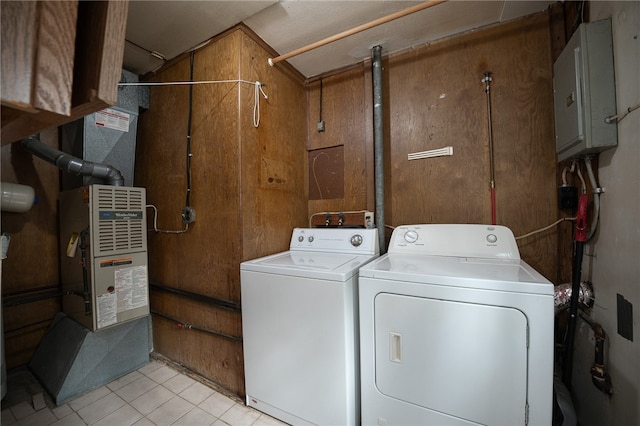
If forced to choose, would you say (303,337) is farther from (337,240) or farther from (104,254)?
(104,254)

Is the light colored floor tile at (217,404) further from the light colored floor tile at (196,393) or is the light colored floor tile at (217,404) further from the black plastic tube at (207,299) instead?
the black plastic tube at (207,299)

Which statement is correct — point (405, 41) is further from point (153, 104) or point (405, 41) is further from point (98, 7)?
point (153, 104)

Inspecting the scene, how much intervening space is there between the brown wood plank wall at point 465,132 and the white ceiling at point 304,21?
4.8 inches

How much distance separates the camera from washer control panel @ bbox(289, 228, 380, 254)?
175 centimetres

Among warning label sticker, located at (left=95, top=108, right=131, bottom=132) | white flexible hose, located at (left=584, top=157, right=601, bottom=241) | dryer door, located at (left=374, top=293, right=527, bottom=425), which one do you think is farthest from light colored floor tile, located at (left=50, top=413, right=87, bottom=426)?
white flexible hose, located at (left=584, top=157, right=601, bottom=241)

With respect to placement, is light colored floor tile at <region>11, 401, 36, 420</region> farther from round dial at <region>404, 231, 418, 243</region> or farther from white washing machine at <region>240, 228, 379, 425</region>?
round dial at <region>404, 231, 418, 243</region>

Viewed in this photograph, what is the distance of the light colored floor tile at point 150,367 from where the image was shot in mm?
1997

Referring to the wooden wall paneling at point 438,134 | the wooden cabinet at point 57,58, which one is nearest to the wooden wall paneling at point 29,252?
the wooden cabinet at point 57,58

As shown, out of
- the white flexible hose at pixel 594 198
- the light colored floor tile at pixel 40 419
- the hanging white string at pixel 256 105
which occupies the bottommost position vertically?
the light colored floor tile at pixel 40 419

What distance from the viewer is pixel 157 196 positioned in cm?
215

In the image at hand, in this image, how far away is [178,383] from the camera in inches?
72.8

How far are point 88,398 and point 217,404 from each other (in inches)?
37.3

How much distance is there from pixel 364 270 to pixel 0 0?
4.26 feet

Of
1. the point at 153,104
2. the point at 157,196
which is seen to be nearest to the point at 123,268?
the point at 157,196
